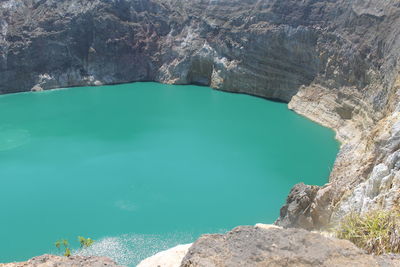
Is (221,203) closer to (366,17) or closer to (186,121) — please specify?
(186,121)

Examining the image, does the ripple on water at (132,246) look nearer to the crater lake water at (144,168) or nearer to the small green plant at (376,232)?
the crater lake water at (144,168)

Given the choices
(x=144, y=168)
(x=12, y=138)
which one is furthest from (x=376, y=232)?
(x=12, y=138)

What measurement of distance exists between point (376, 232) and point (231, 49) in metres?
34.2

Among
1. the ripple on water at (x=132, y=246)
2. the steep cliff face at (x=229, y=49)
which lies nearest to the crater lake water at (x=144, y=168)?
the ripple on water at (x=132, y=246)

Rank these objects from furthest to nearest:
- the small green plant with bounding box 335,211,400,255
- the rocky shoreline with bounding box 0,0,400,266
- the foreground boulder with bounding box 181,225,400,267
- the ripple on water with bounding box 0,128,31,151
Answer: the rocky shoreline with bounding box 0,0,400,266 → the ripple on water with bounding box 0,128,31,151 → the small green plant with bounding box 335,211,400,255 → the foreground boulder with bounding box 181,225,400,267

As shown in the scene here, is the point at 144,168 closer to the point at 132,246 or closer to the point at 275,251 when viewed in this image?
the point at 132,246

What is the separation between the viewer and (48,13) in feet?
142

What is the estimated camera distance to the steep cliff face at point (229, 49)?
27.3 meters

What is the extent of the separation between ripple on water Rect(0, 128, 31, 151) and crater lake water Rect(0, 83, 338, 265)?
0.30ft

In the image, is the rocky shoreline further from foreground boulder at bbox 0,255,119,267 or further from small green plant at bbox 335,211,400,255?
foreground boulder at bbox 0,255,119,267

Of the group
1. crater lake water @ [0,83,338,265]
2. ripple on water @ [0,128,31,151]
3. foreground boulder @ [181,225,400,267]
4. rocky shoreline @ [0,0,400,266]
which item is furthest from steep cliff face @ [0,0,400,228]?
ripple on water @ [0,128,31,151]

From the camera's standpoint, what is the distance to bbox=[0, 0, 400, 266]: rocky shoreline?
2714 centimetres

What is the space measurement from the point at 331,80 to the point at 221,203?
57.6 ft

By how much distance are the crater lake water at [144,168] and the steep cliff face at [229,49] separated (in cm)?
269
